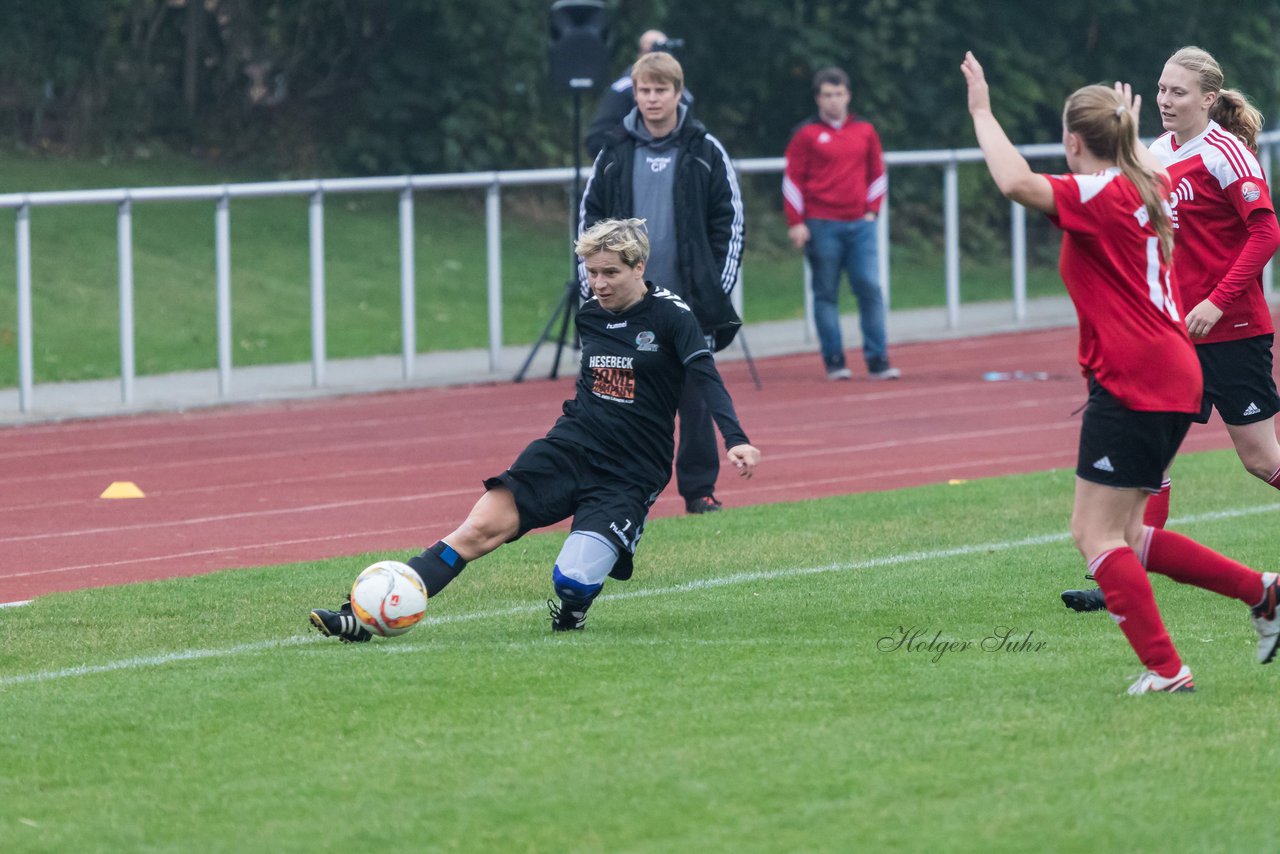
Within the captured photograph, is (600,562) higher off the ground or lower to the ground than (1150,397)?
lower

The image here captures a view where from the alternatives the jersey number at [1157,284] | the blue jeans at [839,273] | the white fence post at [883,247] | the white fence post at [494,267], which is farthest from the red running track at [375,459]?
the jersey number at [1157,284]

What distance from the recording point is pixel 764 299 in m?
19.3

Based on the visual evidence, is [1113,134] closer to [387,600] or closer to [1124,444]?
[1124,444]

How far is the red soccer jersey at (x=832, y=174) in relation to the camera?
15812 millimetres

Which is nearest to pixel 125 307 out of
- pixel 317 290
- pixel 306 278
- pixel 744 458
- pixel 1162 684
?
pixel 317 290

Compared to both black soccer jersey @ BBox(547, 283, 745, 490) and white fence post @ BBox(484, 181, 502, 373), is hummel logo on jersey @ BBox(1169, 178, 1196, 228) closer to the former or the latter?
black soccer jersey @ BBox(547, 283, 745, 490)

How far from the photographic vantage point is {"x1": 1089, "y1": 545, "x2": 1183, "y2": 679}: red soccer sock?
5.84 metres

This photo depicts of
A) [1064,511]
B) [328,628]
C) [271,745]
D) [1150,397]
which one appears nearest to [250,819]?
[271,745]

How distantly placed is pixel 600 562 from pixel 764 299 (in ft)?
40.6

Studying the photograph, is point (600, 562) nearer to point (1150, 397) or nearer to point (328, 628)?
point (328, 628)

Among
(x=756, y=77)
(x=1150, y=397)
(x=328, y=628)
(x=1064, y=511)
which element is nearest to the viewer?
(x=1150, y=397)

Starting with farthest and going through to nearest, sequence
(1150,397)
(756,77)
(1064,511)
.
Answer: (756,77)
(1064,511)
(1150,397)

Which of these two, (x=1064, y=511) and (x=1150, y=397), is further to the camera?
(x=1064, y=511)

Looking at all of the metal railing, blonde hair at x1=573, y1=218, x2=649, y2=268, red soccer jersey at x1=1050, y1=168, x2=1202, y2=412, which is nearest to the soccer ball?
blonde hair at x1=573, y1=218, x2=649, y2=268
